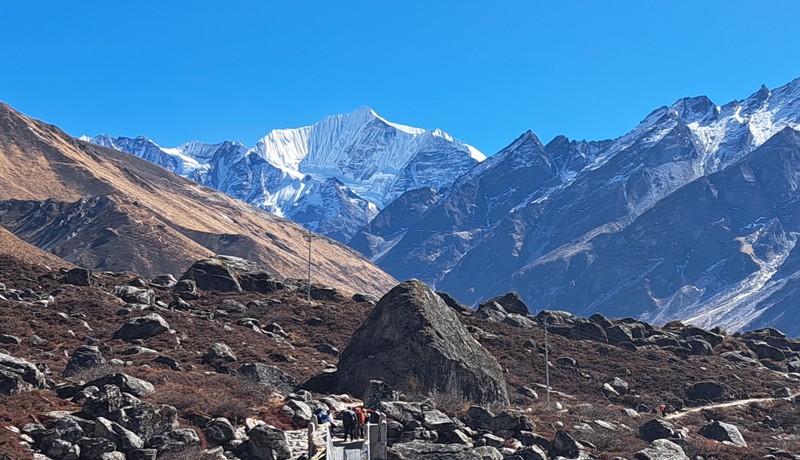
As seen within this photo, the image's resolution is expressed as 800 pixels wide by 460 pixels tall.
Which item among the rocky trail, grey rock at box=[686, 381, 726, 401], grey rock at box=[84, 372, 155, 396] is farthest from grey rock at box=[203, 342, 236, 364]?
grey rock at box=[686, 381, 726, 401]

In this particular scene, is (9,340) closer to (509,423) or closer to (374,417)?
(374,417)

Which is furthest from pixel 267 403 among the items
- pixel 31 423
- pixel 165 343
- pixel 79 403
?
pixel 165 343

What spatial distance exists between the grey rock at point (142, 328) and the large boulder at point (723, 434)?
34.4 meters

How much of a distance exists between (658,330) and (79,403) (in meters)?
75.3

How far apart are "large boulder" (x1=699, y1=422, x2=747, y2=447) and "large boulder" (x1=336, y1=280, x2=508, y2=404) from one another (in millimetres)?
11066

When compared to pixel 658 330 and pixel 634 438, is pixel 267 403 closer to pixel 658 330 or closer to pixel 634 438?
pixel 634 438

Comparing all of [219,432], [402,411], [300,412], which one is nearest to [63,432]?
[219,432]

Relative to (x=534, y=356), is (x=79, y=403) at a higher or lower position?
lower

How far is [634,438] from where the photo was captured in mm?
49656

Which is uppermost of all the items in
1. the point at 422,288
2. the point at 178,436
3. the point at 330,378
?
the point at 422,288

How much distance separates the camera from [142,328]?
65.0m

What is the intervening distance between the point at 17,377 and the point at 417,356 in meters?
23.1

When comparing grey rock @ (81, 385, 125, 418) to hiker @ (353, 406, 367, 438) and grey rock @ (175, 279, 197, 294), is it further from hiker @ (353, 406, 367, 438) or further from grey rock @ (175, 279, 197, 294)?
grey rock @ (175, 279, 197, 294)

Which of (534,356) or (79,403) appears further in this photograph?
(534,356)
